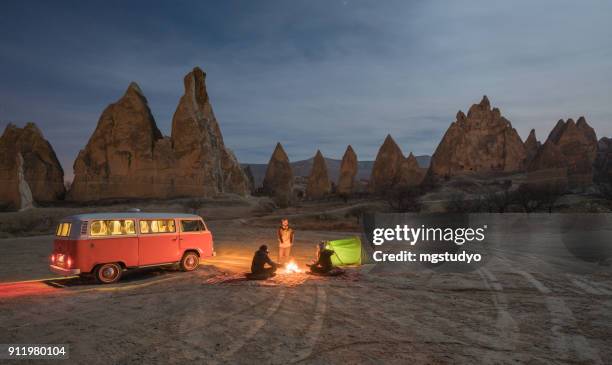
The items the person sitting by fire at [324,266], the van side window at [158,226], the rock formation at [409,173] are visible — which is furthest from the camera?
the rock formation at [409,173]

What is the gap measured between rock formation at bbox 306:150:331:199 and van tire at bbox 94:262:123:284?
9703cm

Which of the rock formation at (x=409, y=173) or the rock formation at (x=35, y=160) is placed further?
the rock formation at (x=409, y=173)

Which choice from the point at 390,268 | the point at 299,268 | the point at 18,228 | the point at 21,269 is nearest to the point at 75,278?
the point at 21,269

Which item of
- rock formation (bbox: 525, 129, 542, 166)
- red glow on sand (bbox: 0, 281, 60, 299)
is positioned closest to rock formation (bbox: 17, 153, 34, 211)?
red glow on sand (bbox: 0, 281, 60, 299)

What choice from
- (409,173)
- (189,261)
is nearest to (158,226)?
(189,261)

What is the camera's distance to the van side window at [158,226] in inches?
533

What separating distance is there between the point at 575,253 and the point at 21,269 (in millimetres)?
24139

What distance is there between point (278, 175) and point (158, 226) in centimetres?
8981

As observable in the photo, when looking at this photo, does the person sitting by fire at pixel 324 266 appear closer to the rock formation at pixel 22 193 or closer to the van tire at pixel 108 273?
the van tire at pixel 108 273

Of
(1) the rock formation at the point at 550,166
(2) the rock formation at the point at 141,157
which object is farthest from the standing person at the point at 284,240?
(1) the rock formation at the point at 550,166

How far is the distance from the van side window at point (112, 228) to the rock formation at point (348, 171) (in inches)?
3899

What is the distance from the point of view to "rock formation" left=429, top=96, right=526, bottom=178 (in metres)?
111

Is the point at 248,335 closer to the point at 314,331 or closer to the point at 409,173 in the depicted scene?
the point at 314,331

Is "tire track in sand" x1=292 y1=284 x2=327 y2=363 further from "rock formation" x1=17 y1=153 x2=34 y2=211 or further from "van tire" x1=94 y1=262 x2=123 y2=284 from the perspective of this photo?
"rock formation" x1=17 y1=153 x2=34 y2=211
